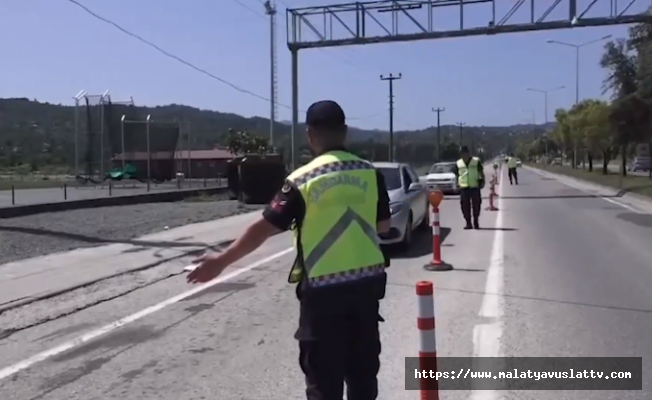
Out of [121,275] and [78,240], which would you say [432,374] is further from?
[78,240]

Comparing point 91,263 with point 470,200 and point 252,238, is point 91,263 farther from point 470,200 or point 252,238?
point 252,238

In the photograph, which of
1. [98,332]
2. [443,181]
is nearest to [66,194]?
[443,181]

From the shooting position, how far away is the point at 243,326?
28.6ft

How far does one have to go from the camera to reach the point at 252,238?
3.99 meters

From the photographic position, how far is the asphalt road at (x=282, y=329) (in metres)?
6.54

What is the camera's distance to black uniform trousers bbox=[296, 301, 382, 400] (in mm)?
3967

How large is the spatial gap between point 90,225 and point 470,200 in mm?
9319

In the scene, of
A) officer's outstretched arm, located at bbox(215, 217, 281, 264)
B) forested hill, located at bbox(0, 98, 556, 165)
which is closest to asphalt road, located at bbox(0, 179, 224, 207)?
forested hill, located at bbox(0, 98, 556, 165)

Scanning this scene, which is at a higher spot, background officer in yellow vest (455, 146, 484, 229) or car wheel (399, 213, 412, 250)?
background officer in yellow vest (455, 146, 484, 229)

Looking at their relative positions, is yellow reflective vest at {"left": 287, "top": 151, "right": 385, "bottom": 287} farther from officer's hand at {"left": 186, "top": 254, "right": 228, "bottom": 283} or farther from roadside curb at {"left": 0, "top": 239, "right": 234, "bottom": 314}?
roadside curb at {"left": 0, "top": 239, "right": 234, "bottom": 314}

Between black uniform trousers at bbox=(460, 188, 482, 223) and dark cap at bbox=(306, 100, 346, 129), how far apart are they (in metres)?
14.6

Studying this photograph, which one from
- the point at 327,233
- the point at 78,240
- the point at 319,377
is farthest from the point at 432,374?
the point at 78,240

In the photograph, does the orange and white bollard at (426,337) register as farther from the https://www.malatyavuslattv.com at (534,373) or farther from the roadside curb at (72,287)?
the roadside curb at (72,287)

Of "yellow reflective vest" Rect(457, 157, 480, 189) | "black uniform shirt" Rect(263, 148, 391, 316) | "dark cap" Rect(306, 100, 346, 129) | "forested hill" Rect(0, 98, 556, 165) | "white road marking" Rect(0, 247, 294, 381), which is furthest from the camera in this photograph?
"forested hill" Rect(0, 98, 556, 165)
